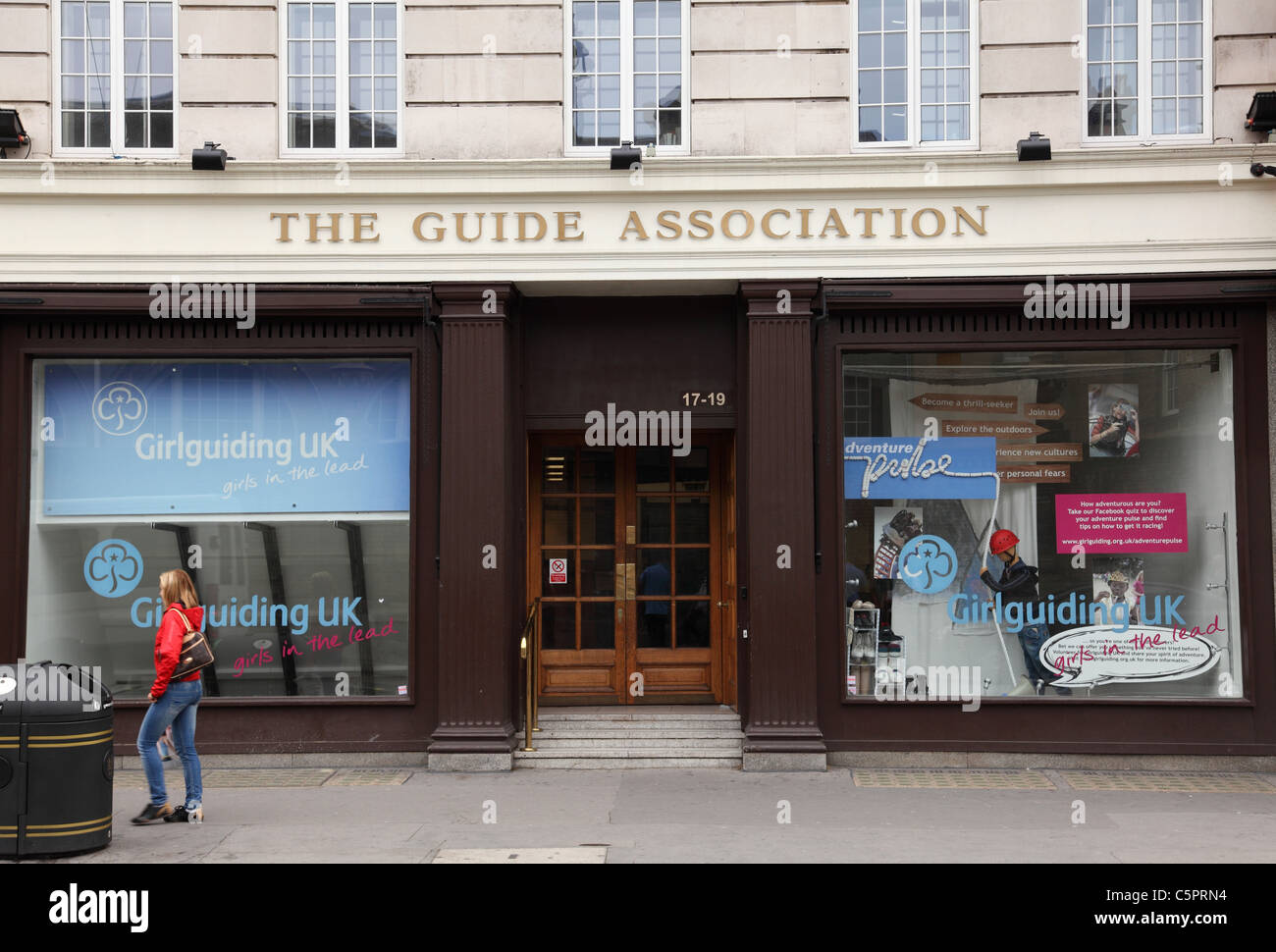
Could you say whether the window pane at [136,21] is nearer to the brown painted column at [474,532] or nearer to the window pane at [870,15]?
the brown painted column at [474,532]

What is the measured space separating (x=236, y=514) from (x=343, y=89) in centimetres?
405

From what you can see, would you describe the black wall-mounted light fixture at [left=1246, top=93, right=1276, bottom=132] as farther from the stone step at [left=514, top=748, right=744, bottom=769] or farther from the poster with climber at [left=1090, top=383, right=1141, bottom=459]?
the stone step at [left=514, top=748, right=744, bottom=769]

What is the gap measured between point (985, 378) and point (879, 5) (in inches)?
140

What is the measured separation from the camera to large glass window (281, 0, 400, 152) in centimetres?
1112

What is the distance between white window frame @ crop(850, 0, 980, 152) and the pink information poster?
11.1 ft

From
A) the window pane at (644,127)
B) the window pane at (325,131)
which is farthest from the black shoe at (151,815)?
the window pane at (644,127)

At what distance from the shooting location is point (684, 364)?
1136 cm

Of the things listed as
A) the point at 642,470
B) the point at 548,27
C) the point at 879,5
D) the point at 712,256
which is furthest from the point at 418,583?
the point at 879,5

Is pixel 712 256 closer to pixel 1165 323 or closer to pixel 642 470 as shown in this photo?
pixel 642 470

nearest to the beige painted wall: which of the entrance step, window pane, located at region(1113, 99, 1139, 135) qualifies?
window pane, located at region(1113, 99, 1139, 135)

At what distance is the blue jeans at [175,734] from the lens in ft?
28.5

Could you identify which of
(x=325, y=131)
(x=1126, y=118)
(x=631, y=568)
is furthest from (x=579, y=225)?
(x=1126, y=118)

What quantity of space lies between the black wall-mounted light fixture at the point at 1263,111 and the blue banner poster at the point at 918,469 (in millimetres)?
3514

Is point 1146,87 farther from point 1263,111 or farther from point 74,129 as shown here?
point 74,129
